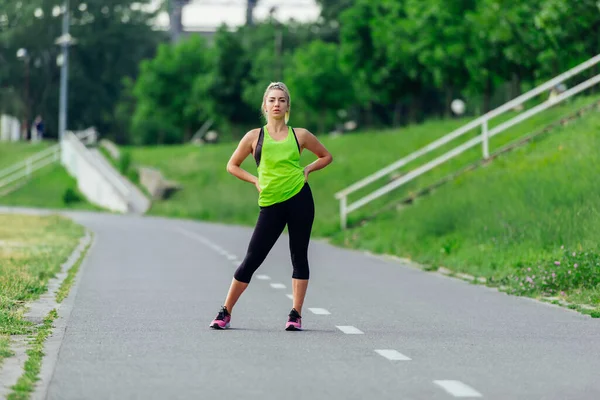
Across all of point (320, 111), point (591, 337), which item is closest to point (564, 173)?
point (591, 337)

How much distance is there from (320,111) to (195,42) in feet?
66.7

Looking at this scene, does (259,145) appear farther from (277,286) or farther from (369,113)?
(369,113)

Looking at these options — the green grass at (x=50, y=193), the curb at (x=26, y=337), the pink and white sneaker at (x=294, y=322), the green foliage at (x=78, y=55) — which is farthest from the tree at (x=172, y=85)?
the pink and white sneaker at (x=294, y=322)

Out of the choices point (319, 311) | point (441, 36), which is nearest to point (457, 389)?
point (319, 311)

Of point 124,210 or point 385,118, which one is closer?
point 124,210

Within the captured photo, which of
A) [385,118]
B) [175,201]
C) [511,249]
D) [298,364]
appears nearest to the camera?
[298,364]

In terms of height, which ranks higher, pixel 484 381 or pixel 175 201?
pixel 484 381

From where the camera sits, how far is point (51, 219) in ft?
132

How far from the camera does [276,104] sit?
11.2m

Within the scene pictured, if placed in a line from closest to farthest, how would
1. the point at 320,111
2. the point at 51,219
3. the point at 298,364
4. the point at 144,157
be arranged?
the point at 298,364 < the point at 51,219 < the point at 144,157 < the point at 320,111

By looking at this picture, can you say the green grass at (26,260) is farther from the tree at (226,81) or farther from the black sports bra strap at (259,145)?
the tree at (226,81)

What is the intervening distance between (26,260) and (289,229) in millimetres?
9605

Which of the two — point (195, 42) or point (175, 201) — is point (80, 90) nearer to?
point (195, 42)

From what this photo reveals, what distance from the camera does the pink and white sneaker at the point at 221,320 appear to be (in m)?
11.6
